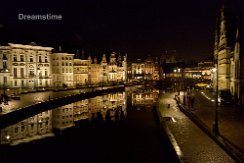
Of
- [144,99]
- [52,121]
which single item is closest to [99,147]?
[52,121]

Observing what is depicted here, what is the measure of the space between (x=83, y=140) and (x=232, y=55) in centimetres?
2819

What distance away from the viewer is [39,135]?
27.4 meters

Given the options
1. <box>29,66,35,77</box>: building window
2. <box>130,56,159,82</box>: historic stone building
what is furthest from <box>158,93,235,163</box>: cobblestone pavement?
<box>130,56,159,82</box>: historic stone building

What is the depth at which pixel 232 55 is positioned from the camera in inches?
1662

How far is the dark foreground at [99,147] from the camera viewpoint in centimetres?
2008

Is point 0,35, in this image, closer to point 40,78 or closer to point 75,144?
point 40,78

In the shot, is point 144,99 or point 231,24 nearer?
point 231,24

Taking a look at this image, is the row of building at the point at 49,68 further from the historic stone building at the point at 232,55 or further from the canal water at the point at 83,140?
the historic stone building at the point at 232,55

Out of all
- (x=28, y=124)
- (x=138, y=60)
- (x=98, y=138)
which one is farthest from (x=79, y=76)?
(x=138, y=60)

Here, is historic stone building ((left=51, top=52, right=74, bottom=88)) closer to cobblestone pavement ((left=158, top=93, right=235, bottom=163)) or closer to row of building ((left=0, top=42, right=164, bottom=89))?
row of building ((left=0, top=42, right=164, bottom=89))

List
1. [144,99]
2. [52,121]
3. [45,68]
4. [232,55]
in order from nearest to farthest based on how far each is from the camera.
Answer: [52,121]
[232,55]
[144,99]
[45,68]

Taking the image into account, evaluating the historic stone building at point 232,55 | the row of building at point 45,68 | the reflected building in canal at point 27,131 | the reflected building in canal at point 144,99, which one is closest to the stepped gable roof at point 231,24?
the historic stone building at point 232,55

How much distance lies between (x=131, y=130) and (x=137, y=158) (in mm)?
9181

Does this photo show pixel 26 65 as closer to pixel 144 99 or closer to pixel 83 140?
pixel 144 99
